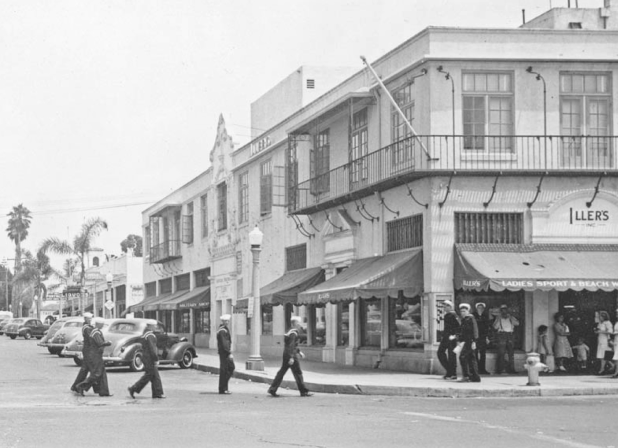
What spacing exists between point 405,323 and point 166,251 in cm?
3086

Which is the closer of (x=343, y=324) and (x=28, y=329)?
(x=343, y=324)

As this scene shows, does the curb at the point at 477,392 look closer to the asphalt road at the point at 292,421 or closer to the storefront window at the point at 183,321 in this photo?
the asphalt road at the point at 292,421

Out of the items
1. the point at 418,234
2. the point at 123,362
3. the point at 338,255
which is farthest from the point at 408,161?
the point at 123,362

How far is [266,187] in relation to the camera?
38.6 m

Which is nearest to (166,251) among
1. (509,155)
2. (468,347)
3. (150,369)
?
(509,155)

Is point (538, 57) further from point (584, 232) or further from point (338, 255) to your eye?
point (338, 255)

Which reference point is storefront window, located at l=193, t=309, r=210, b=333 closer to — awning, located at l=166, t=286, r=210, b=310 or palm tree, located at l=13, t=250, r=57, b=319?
awning, located at l=166, t=286, r=210, b=310

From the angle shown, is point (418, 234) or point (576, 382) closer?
point (576, 382)

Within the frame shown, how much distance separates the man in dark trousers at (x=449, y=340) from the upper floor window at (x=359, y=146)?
6974 mm

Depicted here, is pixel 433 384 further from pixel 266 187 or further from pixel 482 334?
pixel 266 187

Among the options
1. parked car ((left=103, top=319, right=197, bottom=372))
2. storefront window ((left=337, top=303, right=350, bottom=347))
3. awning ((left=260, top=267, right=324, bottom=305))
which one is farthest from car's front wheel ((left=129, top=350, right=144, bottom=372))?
storefront window ((left=337, top=303, right=350, bottom=347))

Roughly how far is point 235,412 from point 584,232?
38.6ft

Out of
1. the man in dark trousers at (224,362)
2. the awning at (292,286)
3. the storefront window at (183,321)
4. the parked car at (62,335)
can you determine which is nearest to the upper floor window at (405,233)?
the awning at (292,286)

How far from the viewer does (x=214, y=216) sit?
46438 millimetres
